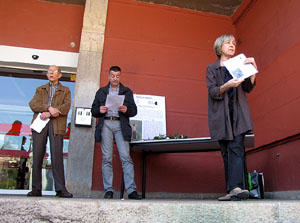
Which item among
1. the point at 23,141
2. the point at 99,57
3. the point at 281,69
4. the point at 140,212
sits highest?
the point at 99,57

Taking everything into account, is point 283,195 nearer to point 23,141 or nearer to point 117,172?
point 117,172

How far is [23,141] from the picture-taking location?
4844 mm

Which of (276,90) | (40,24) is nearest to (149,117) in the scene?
(276,90)

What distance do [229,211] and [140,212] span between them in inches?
21.7

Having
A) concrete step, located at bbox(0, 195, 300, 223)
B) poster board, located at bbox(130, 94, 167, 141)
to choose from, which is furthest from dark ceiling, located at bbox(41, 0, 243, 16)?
concrete step, located at bbox(0, 195, 300, 223)

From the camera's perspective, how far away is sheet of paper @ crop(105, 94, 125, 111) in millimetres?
3375

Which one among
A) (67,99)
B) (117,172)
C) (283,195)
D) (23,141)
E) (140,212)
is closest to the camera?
(140,212)

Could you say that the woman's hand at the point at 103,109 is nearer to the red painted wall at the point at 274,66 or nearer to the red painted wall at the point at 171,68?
the red painted wall at the point at 171,68

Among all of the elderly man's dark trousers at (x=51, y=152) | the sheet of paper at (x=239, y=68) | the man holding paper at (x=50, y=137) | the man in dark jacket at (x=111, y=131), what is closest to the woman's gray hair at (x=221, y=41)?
the sheet of paper at (x=239, y=68)

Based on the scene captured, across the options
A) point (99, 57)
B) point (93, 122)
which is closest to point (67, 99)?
point (93, 122)

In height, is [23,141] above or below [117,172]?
above

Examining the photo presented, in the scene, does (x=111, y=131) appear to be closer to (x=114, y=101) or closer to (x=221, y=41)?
(x=114, y=101)

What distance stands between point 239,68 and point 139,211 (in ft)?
4.88

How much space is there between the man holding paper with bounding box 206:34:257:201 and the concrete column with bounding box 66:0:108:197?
2.27 m
